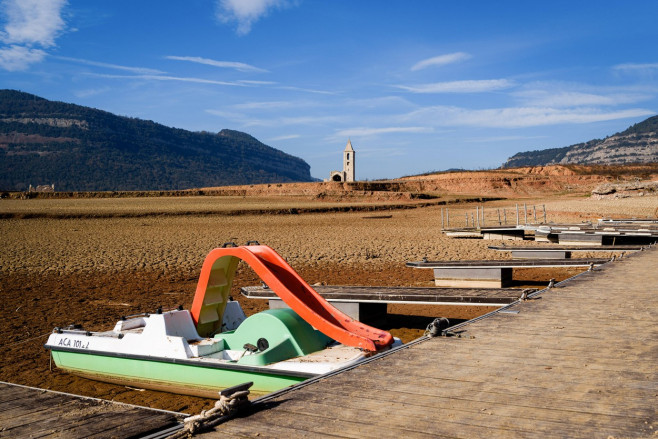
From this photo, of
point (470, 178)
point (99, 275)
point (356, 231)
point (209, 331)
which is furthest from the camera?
point (470, 178)

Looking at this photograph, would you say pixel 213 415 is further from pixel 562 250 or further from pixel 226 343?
pixel 562 250

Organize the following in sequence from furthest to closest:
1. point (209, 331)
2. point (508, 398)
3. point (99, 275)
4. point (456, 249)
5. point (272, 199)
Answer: point (272, 199) < point (456, 249) < point (99, 275) < point (209, 331) < point (508, 398)

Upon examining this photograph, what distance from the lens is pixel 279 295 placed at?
706 centimetres

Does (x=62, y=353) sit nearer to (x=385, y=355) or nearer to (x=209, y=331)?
(x=209, y=331)

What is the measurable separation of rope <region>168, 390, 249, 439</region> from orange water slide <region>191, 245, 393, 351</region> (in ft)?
10.2

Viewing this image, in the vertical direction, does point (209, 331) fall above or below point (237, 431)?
below

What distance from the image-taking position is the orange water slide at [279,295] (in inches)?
267

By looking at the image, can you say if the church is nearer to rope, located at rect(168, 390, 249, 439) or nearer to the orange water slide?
the orange water slide

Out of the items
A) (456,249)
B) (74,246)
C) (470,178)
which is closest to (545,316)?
(456,249)

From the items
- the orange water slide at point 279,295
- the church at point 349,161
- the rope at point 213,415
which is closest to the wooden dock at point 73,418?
the rope at point 213,415

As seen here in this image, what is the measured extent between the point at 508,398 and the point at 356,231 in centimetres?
2380

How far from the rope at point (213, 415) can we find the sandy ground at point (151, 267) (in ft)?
11.9

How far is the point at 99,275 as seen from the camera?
16547 millimetres

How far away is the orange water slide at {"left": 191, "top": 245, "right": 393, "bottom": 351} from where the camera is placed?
6.77m
